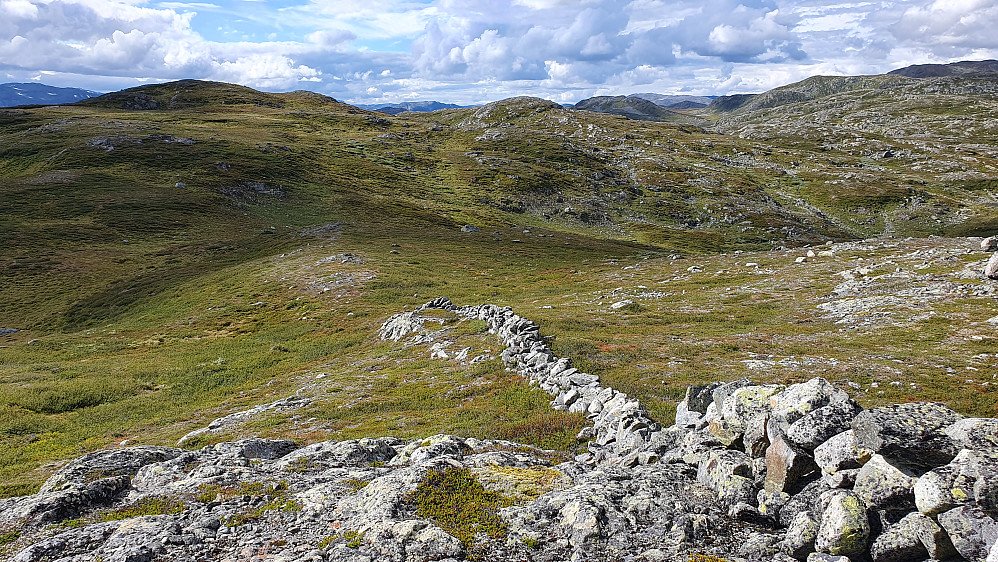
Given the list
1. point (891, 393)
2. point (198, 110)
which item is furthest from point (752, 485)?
point (198, 110)

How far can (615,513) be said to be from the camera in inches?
448

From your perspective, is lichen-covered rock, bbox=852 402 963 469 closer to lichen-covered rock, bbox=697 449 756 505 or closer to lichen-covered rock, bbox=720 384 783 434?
lichen-covered rock, bbox=697 449 756 505

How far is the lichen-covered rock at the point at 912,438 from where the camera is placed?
31.6ft

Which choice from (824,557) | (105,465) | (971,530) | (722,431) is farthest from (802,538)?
(105,465)

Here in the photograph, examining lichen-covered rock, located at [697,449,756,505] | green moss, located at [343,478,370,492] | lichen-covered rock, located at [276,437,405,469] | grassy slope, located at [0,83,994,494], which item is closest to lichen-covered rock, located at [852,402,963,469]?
lichen-covered rock, located at [697,449,756,505]

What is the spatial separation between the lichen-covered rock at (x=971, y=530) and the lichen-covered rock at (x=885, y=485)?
753 mm

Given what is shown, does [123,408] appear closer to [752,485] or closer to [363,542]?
[363,542]

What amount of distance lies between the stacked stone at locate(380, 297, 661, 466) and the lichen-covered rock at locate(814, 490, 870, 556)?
206 inches

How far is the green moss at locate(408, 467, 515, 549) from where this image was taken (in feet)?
36.9

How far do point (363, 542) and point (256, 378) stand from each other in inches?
1089

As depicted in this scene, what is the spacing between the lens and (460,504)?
12.3m

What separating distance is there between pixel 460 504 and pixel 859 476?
29.2ft

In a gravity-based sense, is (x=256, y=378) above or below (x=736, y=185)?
below

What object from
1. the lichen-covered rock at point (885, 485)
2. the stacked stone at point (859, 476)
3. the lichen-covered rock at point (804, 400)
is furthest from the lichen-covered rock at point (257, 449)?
the lichen-covered rock at point (885, 485)
